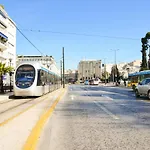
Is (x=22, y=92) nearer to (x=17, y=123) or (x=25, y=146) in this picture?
(x=17, y=123)

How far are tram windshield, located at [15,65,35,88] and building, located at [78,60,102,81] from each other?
147 metres

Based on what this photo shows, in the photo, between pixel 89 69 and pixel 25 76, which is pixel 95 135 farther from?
pixel 89 69

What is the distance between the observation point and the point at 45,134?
796 centimetres

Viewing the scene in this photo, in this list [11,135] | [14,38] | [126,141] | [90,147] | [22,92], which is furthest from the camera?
[14,38]

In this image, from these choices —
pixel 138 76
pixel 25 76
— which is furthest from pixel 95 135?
pixel 138 76

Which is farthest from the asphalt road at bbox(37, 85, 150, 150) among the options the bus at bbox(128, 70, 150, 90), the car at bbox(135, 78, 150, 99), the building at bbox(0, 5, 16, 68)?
the building at bbox(0, 5, 16, 68)

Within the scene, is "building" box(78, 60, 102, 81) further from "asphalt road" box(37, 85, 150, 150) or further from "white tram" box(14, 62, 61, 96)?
"asphalt road" box(37, 85, 150, 150)

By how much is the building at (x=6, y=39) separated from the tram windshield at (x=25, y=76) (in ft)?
96.9

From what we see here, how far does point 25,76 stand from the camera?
995 inches

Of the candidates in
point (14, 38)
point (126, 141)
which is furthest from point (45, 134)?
point (14, 38)

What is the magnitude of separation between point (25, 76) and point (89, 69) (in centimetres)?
15068

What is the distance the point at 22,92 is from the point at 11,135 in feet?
56.2

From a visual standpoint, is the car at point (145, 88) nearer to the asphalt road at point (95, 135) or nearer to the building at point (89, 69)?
the asphalt road at point (95, 135)

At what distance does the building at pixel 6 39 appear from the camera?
209ft
